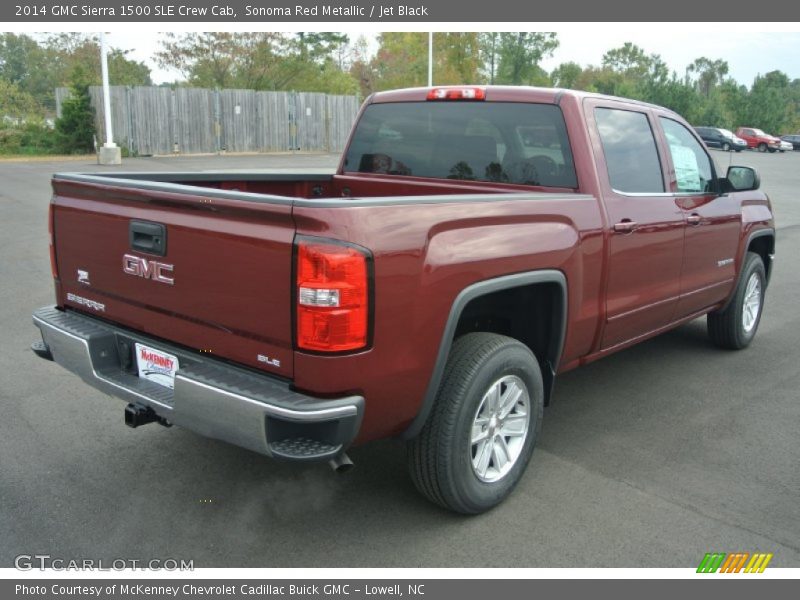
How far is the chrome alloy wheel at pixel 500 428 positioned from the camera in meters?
3.39

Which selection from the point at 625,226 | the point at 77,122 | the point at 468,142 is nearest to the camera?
the point at 625,226

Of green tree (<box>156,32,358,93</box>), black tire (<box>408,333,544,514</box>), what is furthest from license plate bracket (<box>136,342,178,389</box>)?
green tree (<box>156,32,358,93</box>)

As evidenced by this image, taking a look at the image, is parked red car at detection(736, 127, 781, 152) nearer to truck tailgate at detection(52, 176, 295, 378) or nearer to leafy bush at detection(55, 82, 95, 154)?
leafy bush at detection(55, 82, 95, 154)

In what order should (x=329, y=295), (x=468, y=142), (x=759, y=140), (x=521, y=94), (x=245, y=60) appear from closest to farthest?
(x=329, y=295) → (x=521, y=94) → (x=468, y=142) → (x=245, y=60) → (x=759, y=140)

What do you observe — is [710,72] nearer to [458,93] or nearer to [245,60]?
[245,60]

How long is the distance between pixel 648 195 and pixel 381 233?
2.33m

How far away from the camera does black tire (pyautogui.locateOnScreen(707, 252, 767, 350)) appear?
19.3 ft

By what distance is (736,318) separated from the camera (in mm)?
5914

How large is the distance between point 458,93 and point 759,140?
5310 cm

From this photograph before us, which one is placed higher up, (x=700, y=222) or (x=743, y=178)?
(x=743, y=178)

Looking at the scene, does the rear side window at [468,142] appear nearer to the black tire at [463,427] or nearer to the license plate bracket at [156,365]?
the black tire at [463,427]

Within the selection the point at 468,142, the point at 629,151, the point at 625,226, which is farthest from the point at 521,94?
the point at 625,226

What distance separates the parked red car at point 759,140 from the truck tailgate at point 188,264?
54331 millimetres
